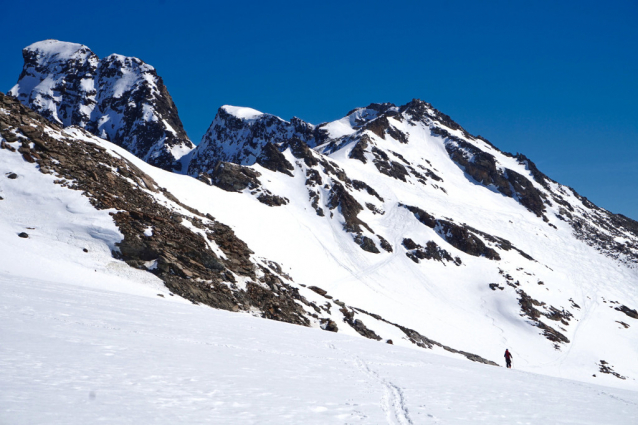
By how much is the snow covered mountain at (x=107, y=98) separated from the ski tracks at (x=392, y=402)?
132468 millimetres

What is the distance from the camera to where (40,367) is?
7.54 meters

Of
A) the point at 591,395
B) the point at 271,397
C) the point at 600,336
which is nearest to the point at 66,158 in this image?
the point at 271,397

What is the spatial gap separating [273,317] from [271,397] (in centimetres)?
1862

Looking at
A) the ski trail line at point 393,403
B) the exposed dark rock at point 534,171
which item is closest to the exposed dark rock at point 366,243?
the ski trail line at point 393,403

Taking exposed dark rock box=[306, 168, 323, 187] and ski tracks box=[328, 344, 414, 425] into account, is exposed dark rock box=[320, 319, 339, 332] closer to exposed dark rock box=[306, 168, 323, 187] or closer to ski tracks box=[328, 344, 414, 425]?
ski tracks box=[328, 344, 414, 425]

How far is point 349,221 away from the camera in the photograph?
225 ft

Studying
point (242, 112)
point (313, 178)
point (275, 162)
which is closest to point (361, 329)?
point (313, 178)

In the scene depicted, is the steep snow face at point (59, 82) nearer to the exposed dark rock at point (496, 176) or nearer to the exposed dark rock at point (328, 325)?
the exposed dark rock at point (496, 176)

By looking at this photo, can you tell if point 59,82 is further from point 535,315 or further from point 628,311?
point 628,311

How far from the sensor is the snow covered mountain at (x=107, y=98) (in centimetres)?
13975

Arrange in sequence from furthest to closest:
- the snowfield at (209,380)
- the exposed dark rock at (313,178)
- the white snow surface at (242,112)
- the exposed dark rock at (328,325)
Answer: the white snow surface at (242,112) < the exposed dark rock at (313,178) < the exposed dark rock at (328,325) < the snowfield at (209,380)

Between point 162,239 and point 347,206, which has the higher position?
point 347,206

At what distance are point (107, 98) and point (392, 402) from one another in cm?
17020

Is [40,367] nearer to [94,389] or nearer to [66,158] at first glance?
[94,389]
